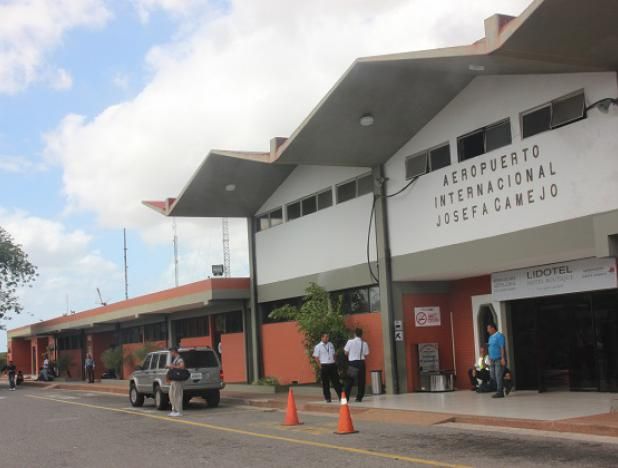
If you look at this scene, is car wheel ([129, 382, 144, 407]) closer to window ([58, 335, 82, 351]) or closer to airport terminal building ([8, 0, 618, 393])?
airport terminal building ([8, 0, 618, 393])

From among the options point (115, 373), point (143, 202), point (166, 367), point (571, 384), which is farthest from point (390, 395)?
point (115, 373)

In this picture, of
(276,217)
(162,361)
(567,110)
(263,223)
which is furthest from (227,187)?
(567,110)

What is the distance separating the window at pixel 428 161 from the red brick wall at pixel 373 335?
4283mm

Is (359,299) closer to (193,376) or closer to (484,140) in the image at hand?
(193,376)

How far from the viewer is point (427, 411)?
51.4 ft

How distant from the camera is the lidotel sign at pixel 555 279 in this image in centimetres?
1650

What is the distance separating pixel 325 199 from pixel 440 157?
591 cm

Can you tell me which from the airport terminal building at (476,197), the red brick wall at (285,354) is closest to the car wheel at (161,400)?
the red brick wall at (285,354)

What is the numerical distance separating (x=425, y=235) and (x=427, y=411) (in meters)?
5.40

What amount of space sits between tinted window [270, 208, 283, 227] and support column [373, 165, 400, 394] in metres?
6.55

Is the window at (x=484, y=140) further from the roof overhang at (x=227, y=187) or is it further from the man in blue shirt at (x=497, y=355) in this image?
the roof overhang at (x=227, y=187)

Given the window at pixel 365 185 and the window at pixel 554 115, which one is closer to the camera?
the window at pixel 554 115

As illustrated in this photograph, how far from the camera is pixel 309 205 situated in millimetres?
25641

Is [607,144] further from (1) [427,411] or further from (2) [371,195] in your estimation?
(2) [371,195]
